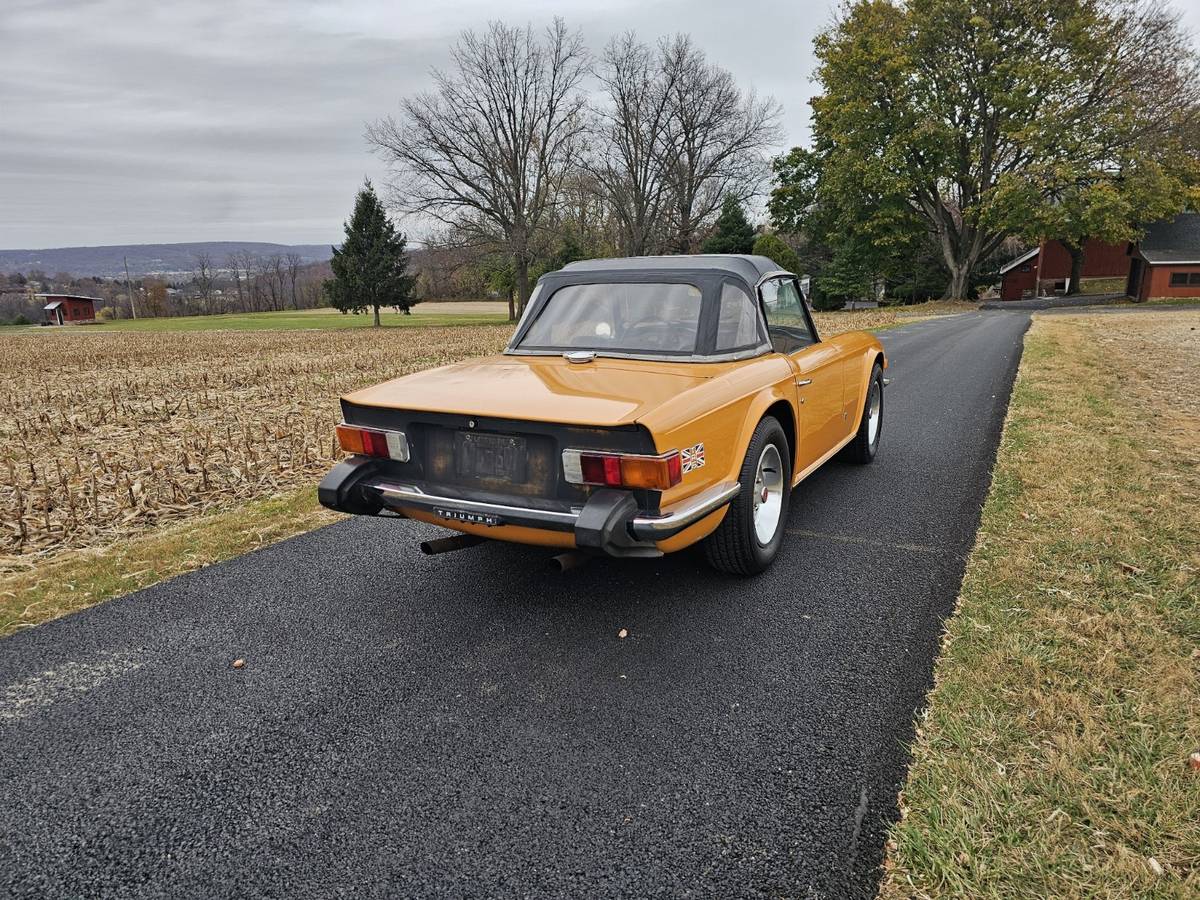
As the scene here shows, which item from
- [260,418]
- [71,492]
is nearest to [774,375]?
[71,492]

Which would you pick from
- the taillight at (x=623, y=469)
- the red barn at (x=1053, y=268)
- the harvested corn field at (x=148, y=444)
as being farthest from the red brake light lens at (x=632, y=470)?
the red barn at (x=1053, y=268)

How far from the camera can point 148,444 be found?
7117 mm

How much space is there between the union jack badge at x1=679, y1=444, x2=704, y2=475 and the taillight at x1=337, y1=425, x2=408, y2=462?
1290 mm

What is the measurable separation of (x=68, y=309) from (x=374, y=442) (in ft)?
303

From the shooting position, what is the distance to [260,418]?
8578 millimetres

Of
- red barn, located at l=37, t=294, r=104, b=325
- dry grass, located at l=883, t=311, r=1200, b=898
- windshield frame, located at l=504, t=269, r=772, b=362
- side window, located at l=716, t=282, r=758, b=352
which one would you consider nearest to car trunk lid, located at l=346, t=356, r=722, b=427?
windshield frame, located at l=504, t=269, r=772, b=362

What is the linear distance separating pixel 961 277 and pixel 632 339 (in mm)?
41304

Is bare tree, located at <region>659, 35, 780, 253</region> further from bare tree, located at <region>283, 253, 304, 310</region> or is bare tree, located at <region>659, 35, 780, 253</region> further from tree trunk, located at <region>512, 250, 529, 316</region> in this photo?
bare tree, located at <region>283, 253, 304, 310</region>

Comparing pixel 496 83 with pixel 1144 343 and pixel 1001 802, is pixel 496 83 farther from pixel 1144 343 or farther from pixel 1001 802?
pixel 1001 802

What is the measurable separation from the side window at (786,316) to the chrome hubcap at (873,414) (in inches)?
50.8

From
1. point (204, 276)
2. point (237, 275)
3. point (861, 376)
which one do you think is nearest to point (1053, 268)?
point (861, 376)

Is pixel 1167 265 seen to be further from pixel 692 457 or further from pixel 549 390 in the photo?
pixel 549 390

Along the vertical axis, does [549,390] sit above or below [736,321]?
below

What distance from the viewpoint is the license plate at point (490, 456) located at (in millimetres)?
2912
